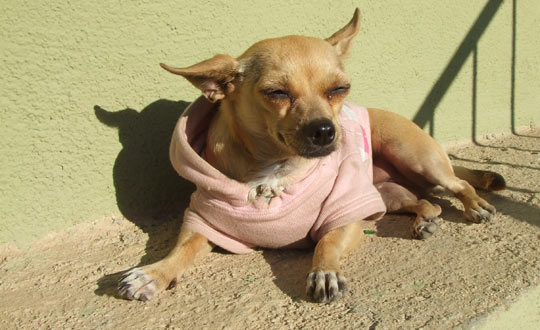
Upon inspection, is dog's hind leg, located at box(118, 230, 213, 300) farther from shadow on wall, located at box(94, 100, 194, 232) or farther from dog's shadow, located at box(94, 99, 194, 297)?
shadow on wall, located at box(94, 100, 194, 232)

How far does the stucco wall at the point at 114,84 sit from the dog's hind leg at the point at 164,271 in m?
0.68

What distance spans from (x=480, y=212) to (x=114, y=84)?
7.48 ft

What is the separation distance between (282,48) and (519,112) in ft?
12.8

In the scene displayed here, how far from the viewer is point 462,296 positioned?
2078 mm

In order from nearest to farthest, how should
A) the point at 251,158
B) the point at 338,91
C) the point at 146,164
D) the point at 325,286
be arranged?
the point at 325,286
the point at 338,91
the point at 251,158
the point at 146,164

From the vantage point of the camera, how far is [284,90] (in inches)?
94.8

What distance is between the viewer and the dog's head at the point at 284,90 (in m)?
2.34

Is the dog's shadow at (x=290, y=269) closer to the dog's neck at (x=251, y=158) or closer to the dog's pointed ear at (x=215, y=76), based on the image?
the dog's neck at (x=251, y=158)

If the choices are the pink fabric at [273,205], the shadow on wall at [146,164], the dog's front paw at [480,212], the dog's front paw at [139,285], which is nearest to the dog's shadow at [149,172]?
the shadow on wall at [146,164]

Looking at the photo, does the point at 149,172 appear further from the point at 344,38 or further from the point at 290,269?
the point at 344,38

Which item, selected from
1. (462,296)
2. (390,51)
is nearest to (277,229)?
(462,296)

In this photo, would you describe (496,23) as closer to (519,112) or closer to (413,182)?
(519,112)

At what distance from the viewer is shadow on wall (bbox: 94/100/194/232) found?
2.99 metres

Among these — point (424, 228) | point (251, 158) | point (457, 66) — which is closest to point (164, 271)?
point (251, 158)
